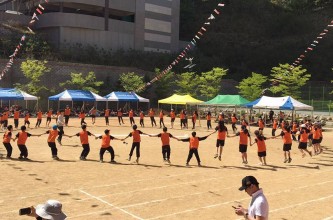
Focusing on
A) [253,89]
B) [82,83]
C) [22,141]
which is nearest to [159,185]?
[22,141]

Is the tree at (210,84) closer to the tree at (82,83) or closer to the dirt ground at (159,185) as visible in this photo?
the tree at (82,83)

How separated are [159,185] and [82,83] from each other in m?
36.0

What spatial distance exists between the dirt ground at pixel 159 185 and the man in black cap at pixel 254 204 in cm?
431

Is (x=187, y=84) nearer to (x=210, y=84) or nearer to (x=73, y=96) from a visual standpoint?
(x=210, y=84)

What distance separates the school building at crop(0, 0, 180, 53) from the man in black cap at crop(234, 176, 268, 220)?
52605 mm

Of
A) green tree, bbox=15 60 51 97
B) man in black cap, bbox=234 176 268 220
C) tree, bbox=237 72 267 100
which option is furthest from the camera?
tree, bbox=237 72 267 100

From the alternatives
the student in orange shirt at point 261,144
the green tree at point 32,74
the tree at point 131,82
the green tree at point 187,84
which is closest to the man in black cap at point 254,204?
the student in orange shirt at point 261,144

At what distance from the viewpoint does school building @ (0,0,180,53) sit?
5434 cm

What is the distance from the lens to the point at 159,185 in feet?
39.6

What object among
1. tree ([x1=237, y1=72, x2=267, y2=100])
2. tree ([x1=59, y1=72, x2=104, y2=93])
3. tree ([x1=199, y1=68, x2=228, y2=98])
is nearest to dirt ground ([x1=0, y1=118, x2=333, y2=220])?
tree ([x1=59, y1=72, x2=104, y2=93])

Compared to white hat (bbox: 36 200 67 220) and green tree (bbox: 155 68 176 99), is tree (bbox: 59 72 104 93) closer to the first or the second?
green tree (bbox: 155 68 176 99)

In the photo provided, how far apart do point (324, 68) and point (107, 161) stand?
5772 centimetres

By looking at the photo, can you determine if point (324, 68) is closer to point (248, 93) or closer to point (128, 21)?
point (248, 93)

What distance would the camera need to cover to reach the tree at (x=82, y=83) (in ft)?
151
